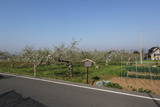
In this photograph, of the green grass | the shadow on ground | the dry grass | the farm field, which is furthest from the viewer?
the green grass

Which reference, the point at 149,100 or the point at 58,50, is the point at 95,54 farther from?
the point at 149,100

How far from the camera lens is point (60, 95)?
17.6ft

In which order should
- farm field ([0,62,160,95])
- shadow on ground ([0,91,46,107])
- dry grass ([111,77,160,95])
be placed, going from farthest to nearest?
farm field ([0,62,160,95]), dry grass ([111,77,160,95]), shadow on ground ([0,91,46,107])

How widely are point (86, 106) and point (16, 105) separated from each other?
2.05 metres

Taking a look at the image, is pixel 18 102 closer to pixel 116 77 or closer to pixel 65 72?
pixel 116 77

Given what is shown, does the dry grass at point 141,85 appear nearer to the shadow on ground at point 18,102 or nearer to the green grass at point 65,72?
the green grass at point 65,72

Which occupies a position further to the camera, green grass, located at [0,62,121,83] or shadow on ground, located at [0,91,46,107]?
green grass, located at [0,62,121,83]

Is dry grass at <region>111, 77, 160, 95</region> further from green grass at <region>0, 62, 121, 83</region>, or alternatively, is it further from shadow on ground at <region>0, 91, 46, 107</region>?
shadow on ground at <region>0, 91, 46, 107</region>

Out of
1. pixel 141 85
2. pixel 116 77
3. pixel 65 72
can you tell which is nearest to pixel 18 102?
pixel 141 85

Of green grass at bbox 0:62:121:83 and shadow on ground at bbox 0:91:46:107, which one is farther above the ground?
shadow on ground at bbox 0:91:46:107

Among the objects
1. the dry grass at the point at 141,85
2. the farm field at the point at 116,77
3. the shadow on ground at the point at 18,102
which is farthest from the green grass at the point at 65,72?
the shadow on ground at the point at 18,102

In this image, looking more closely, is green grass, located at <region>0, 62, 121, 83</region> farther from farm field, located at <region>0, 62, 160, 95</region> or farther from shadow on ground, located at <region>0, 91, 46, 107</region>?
shadow on ground, located at <region>0, 91, 46, 107</region>

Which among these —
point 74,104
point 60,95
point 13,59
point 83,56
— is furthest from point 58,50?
point 13,59

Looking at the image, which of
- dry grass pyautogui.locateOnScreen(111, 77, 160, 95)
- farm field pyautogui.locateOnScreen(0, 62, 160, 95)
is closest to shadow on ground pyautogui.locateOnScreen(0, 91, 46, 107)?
farm field pyautogui.locateOnScreen(0, 62, 160, 95)
